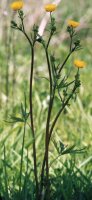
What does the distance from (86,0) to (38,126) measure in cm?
307

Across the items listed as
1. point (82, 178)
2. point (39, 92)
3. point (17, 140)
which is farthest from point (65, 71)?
point (82, 178)

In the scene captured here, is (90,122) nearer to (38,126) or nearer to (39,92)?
(38,126)

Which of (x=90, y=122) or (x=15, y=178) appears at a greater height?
(x=90, y=122)

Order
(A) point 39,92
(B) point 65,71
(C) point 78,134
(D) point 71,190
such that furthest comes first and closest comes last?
1. (B) point 65,71
2. (A) point 39,92
3. (C) point 78,134
4. (D) point 71,190

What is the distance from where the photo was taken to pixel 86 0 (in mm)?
5355

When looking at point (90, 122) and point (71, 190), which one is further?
point (90, 122)

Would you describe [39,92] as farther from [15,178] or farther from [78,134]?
[15,178]

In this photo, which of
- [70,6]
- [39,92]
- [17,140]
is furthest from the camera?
[70,6]

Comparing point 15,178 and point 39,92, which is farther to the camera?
point 39,92

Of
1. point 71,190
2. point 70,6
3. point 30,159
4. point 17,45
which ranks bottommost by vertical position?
point 71,190

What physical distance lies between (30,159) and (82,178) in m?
0.35

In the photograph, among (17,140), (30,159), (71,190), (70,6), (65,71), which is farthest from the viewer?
(70,6)

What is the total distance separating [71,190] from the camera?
5.99 ft

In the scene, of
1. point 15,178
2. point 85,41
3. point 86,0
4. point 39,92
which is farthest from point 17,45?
point 15,178
